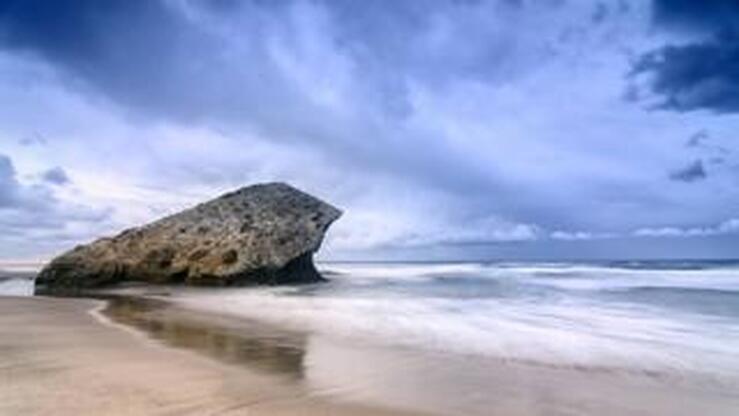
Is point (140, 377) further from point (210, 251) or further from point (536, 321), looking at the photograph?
point (210, 251)

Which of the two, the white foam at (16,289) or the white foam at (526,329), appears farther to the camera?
the white foam at (16,289)

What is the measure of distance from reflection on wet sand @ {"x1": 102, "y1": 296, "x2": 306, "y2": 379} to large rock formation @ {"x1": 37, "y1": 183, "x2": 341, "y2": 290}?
26.2ft

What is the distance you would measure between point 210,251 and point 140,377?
54.6ft

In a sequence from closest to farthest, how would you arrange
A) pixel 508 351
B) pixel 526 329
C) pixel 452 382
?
pixel 452 382 < pixel 508 351 < pixel 526 329

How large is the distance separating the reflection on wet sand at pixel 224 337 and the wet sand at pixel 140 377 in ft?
0.07

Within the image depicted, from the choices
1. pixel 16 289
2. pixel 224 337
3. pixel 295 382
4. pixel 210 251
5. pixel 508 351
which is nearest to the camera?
pixel 295 382

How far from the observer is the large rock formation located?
22.5m

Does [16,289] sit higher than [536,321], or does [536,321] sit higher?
[16,289]

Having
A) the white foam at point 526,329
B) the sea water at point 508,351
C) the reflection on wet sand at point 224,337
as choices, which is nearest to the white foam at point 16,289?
the sea water at point 508,351

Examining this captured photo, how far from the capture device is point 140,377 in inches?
253

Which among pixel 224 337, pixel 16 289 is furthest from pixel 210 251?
pixel 224 337

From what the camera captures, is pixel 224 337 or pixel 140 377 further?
pixel 224 337

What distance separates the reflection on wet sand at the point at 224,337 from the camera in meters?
7.61

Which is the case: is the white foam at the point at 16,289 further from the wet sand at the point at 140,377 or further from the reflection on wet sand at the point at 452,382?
the reflection on wet sand at the point at 452,382
